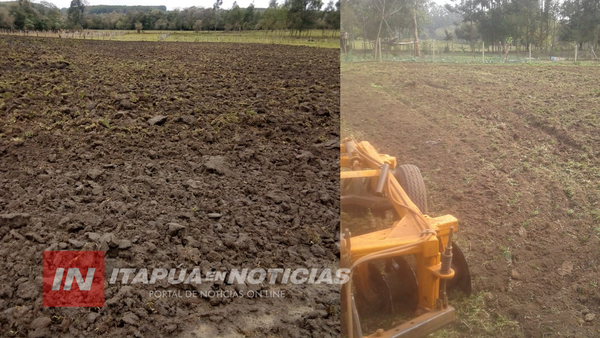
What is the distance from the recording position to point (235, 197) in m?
5.22

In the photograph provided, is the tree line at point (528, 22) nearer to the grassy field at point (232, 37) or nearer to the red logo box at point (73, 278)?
the red logo box at point (73, 278)

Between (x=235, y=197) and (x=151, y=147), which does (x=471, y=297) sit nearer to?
(x=235, y=197)

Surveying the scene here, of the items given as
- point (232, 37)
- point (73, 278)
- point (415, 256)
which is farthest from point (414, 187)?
point (232, 37)

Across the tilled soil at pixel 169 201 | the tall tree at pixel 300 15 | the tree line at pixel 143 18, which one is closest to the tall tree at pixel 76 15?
the tree line at pixel 143 18

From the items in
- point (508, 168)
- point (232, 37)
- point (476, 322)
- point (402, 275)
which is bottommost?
point (476, 322)

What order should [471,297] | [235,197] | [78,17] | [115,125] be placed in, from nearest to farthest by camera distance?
[471,297] < [235,197] < [115,125] < [78,17]

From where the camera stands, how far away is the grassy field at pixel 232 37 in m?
35.8

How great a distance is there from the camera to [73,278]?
3670mm

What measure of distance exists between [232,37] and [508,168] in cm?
4041

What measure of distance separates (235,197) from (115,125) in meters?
3.78

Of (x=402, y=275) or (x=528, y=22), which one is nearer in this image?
(x=402, y=275)

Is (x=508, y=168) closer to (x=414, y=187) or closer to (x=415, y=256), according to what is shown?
(x=414, y=187)

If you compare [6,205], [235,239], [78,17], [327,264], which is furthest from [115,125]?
[78,17]

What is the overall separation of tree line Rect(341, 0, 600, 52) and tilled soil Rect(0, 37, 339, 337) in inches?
76.0
